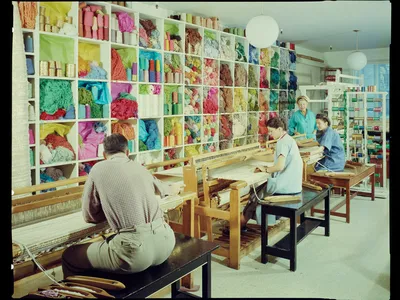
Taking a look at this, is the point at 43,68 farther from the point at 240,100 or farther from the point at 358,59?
the point at 358,59

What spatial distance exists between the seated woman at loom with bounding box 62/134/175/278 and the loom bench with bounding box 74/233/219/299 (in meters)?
0.05

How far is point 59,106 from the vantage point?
11.0 ft

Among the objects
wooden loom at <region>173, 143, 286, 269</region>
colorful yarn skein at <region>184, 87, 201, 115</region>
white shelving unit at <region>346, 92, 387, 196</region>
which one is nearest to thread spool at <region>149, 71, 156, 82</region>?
colorful yarn skein at <region>184, 87, 201, 115</region>

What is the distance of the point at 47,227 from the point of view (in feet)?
6.48

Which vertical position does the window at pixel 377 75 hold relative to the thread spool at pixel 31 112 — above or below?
above

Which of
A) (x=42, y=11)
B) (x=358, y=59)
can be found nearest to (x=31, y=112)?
(x=42, y=11)

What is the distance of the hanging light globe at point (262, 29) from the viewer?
1855 millimetres

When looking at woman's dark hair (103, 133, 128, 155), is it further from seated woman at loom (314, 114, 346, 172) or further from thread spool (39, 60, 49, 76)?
seated woman at loom (314, 114, 346, 172)

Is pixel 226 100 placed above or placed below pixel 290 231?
above

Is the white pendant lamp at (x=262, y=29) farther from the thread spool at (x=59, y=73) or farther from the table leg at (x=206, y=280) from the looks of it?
the thread spool at (x=59, y=73)

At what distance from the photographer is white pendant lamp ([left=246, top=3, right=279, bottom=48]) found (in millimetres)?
1852

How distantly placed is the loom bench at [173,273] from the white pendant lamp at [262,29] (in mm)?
1114

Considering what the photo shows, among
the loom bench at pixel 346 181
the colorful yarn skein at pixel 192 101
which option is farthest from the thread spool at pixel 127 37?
the loom bench at pixel 346 181

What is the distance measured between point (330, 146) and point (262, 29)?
3.16 metres
